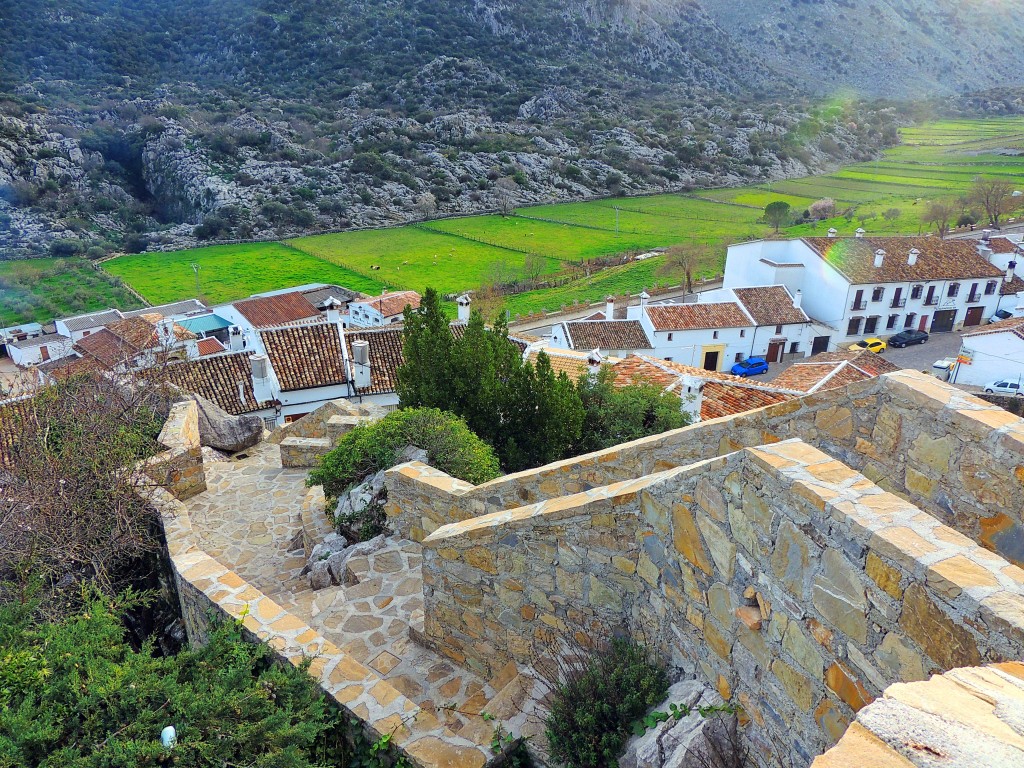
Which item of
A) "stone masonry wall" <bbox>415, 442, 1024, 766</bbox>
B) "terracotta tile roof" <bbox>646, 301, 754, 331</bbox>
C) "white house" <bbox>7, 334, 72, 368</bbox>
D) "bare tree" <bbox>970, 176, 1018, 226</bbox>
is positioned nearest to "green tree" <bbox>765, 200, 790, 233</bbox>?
"bare tree" <bbox>970, 176, 1018, 226</bbox>

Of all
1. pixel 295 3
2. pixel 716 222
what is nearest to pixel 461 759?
pixel 716 222

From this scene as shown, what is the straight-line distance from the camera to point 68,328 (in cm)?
3941

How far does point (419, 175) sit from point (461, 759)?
3080 inches

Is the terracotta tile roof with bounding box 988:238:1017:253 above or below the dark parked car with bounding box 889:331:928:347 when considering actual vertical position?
above

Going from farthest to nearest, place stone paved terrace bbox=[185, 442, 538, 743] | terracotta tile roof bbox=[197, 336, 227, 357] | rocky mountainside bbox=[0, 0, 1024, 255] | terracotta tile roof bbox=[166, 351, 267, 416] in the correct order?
1. rocky mountainside bbox=[0, 0, 1024, 255]
2. terracotta tile roof bbox=[197, 336, 227, 357]
3. terracotta tile roof bbox=[166, 351, 267, 416]
4. stone paved terrace bbox=[185, 442, 538, 743]

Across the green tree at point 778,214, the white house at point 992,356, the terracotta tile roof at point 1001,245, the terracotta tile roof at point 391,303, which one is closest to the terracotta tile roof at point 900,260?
the terracotta tile roof at point 1001,245

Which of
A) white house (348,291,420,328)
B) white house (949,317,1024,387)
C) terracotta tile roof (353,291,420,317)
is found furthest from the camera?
terracotta tile roof (353,291,420,317)

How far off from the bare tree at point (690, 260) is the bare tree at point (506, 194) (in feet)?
87.7

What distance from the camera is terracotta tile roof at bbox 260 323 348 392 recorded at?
2083 centimetres

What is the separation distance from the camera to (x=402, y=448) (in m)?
8.66

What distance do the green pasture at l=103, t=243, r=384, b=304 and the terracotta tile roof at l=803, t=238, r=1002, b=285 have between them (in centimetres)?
3022

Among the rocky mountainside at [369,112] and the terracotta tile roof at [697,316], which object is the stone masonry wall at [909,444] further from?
the rocky mountainside at [369,112]

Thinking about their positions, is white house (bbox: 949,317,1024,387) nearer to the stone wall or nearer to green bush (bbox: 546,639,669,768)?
the stone wall

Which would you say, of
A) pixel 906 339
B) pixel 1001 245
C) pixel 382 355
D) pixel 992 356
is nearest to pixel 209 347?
pixel 382 355
